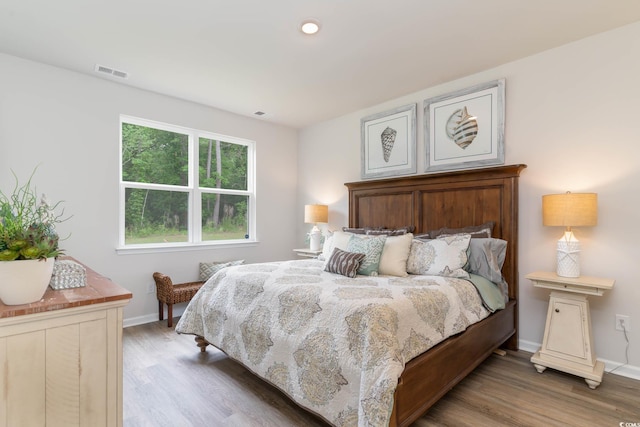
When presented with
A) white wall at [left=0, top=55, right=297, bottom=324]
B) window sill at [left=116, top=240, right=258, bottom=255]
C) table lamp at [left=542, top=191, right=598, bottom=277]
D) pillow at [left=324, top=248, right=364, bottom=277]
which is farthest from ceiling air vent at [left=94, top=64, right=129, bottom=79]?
table lamp at [left=542, top=191, right=598, bottom=277]

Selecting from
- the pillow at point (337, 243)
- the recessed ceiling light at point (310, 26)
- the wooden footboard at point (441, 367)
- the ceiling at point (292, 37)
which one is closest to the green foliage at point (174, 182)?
the ceiling at point (292, 37)

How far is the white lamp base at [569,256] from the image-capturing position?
2.47 m

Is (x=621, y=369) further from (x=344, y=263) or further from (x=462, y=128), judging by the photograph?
(x=462, y=128)

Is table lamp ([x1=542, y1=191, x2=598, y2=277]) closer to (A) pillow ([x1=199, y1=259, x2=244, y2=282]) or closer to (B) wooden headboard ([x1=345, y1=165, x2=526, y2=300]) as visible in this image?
(B) wooden headboard ([x1=345, y1=165, x2=526, y2=300])

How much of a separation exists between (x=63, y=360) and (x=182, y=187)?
3067mm

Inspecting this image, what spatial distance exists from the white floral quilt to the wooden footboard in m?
0.06

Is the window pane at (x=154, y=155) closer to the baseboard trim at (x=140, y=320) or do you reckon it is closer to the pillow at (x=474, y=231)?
the baseboard trim at (x=140, y=320)

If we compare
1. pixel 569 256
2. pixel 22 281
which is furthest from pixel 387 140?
Answer: pixel 22 281

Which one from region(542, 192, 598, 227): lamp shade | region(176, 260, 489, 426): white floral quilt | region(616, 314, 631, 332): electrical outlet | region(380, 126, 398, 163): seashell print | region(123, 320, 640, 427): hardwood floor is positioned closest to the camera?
region(176, 260, 489, 426): white floral quilt

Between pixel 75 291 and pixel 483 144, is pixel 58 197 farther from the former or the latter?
pixel 483 144

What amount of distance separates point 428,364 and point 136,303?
320 cm

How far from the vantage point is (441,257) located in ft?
8.87

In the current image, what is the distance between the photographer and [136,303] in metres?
3.58

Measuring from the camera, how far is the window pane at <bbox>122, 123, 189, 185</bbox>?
144 inches
